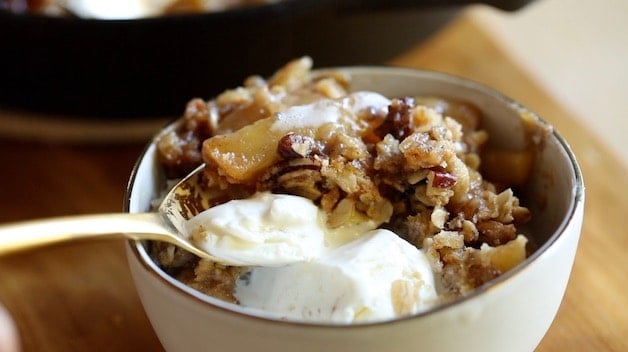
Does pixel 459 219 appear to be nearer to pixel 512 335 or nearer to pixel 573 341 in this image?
pixel 512 335

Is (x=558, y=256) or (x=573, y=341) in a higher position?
(x=558, y=256)

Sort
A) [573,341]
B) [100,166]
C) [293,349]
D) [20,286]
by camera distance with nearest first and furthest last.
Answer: [293,349] → [573,341] → [20,286] → [100,166]

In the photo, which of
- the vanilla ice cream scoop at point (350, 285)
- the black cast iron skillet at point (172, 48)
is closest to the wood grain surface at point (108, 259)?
the black cast iron skillet at point (172, 48)

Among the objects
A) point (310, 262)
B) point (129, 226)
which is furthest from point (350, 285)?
point (129, 226)

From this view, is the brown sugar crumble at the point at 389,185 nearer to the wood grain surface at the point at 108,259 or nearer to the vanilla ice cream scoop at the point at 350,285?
the vanilla ice cream scoop at the point at 350,285

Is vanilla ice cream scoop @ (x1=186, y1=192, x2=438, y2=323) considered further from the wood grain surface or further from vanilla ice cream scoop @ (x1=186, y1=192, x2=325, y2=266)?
the wood grain surface

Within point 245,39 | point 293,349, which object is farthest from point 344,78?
point 293,349
